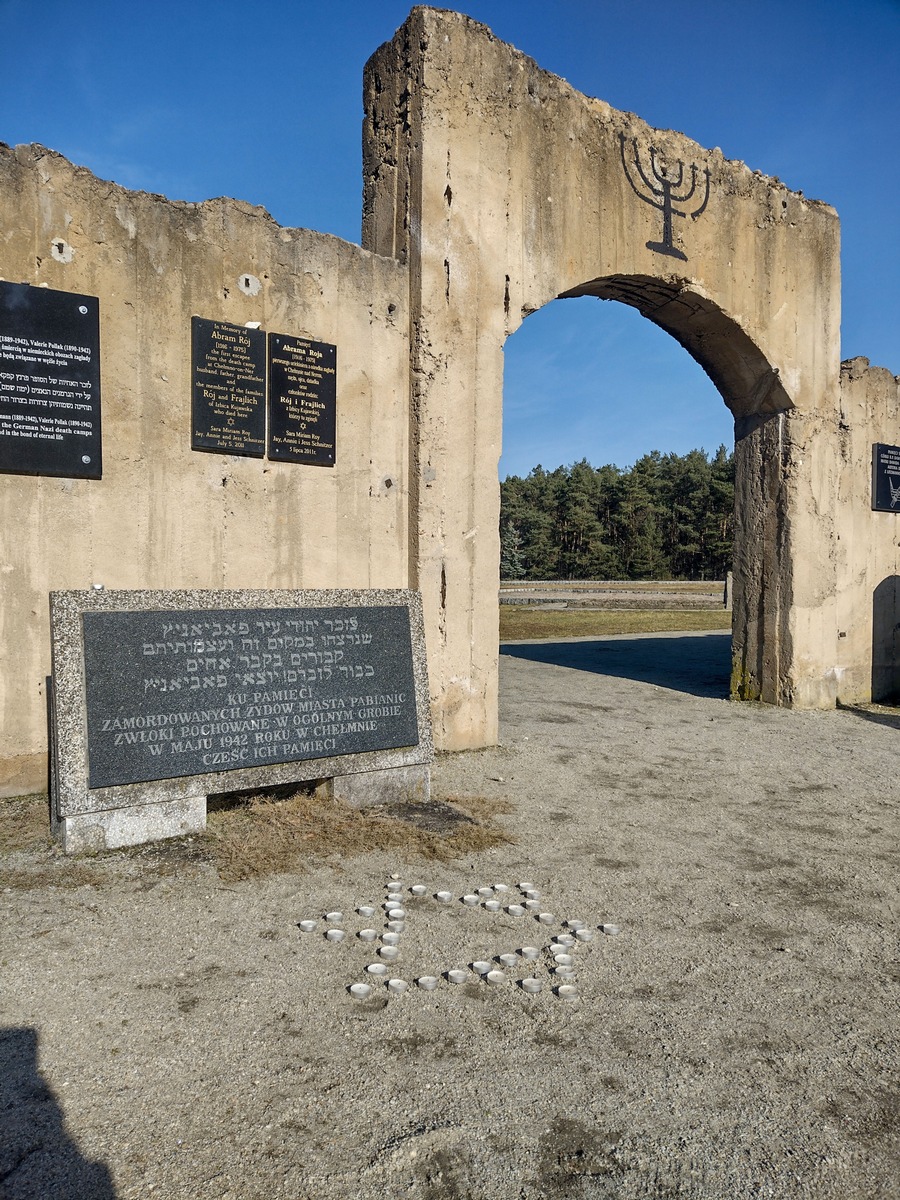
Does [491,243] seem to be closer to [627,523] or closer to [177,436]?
[177,436]

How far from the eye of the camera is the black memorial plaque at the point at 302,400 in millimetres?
5840

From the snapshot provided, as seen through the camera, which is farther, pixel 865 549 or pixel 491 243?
pixel 865 549

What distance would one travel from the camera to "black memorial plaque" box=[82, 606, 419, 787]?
4137 mm

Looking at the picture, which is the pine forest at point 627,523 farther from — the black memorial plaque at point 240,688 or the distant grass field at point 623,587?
the black memorial plaque at point 240,688

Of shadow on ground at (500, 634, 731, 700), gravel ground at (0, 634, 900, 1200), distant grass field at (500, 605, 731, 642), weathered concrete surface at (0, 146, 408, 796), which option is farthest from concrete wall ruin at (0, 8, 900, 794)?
distant grass field at (500, 605, 731, 642)

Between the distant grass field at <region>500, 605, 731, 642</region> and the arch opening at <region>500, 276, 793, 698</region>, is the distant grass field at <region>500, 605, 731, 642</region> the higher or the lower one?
the lower one

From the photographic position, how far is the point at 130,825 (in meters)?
4.11

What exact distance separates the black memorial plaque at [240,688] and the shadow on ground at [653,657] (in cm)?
547

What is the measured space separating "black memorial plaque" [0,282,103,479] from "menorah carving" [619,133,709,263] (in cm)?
500

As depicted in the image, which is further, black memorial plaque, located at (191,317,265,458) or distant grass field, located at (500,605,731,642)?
distant grass field, located at (500,605,731,642)

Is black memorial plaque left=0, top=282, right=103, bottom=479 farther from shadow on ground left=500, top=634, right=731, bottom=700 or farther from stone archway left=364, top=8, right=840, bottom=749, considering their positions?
shadow on ground left=500, top=634, right=731, bottom=700

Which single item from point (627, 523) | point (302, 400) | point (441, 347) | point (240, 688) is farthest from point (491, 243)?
point (627, 523)

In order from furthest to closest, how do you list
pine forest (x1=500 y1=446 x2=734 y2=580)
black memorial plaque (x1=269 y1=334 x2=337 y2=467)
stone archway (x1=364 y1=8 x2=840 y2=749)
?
pine forest (x1=500 y1=446 x2=734 y2=580) → stone archway (x1=364 y1=8 x2=840 y2=749) → black memorial plaque (x1=269 y1=334 x2=337 y2=467)

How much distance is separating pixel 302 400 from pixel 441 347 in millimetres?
1267
